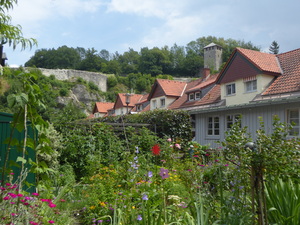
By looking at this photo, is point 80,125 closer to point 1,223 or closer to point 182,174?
point 182,174

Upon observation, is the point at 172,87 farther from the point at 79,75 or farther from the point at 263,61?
the point at 79,75

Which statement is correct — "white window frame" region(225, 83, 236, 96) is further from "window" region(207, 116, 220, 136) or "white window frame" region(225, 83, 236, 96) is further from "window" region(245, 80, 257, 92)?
"window" region(207, 116, 220, 136)

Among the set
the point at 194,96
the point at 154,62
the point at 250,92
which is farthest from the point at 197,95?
the point at 154,62

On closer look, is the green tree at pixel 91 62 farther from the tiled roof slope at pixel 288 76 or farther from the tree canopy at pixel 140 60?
the tiled roof slope at pixel 288 76

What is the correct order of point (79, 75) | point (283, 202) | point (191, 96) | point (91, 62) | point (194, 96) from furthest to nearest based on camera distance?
point (91, 62) < point (79, 75) < point (191, 96) < point (194, 96) < point (283, 202)

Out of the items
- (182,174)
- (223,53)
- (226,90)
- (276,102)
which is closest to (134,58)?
(223,53)

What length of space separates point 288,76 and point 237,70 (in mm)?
3041

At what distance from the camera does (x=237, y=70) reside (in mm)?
16938

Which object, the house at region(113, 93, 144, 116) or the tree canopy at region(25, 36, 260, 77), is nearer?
the house at region(113, 93, 144, 116)

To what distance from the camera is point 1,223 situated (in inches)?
83.0

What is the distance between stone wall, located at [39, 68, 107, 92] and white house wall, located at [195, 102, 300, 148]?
41.7 metres

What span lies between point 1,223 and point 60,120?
20.3 feet

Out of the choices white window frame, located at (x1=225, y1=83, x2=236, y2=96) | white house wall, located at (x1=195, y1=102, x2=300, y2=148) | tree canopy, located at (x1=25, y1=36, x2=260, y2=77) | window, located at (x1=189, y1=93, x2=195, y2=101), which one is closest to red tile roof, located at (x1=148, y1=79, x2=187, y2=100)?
window, located at (x1=189, y1=93, x2=195, y2=101)

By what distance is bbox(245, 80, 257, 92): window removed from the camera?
15923mm
